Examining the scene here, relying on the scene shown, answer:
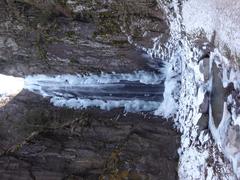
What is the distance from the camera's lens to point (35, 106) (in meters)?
5.07

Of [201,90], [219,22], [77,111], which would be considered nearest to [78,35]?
[77,111]

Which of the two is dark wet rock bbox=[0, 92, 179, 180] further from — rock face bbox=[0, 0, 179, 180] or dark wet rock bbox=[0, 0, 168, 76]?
dark wet rock bbox=[0, 0, 168, 76]

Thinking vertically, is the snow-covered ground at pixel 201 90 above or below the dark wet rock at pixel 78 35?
below

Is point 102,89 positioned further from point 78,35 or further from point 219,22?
point 219,22

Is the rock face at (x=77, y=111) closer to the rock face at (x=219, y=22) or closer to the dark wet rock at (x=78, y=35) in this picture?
the dark wet rock at (x=78, y=35)

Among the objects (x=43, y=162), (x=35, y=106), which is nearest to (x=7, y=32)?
(x=35, y=106)

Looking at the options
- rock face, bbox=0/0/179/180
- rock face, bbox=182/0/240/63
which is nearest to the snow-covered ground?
rock face, bbox=182/0/240/63

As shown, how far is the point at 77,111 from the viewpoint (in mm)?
4871

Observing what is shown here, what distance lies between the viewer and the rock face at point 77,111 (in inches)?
150

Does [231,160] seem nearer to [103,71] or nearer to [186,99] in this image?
[186,99]

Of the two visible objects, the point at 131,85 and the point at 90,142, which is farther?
the point at 131,85

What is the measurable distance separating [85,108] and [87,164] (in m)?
1.25

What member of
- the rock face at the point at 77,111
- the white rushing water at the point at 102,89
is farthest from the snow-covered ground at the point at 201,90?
the white rushing water at the point at 102,89

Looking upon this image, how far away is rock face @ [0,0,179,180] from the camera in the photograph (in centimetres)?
382
